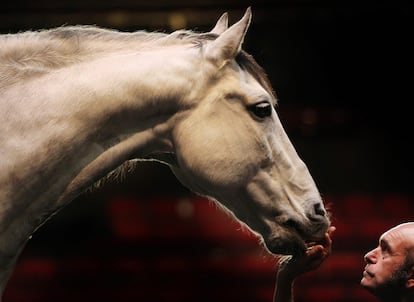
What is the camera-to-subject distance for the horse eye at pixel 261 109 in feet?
3.50

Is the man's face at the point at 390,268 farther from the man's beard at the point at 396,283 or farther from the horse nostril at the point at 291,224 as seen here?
the horse nostril at the point at 291,224

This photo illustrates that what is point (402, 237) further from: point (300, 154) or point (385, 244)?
point (300, 154)

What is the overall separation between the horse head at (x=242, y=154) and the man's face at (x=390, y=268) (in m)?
0.24

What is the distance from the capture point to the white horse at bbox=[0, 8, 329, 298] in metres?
1.01

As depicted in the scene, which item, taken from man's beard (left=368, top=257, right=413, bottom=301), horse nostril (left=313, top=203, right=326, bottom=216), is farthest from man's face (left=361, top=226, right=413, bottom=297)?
horse nostril (left=313, top=203, right=326, bottom=216)

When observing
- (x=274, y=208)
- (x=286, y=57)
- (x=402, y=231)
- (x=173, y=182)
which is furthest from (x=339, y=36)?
(x=274, y=208)

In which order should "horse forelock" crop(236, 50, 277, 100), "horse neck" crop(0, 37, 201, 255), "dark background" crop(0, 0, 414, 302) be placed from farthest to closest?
1. "dark background" crop(0, 0, 414, 302)
2. "horse forelock" crop(236, 50, 277, 100)
3. "horse neck" crop(0, 37, 201, 255)

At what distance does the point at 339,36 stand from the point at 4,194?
210 centimetres

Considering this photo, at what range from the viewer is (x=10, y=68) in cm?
105

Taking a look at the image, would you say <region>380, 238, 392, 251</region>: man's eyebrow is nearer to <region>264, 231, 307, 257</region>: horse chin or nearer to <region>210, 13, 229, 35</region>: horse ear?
<region>264, 231, 307, 257</region>: horse chin

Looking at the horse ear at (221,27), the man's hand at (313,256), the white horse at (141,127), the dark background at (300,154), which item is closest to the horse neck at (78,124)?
the white horse at (141,127)

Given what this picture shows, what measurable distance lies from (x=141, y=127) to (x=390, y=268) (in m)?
0.50

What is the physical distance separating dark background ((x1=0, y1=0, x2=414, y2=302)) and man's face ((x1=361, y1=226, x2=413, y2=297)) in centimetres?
148

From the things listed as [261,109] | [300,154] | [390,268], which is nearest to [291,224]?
[261,109]
